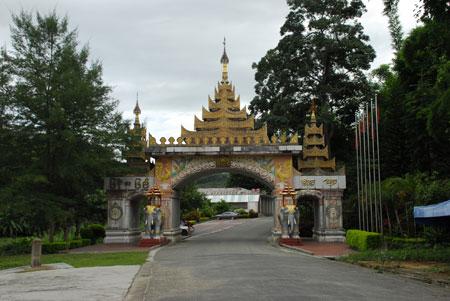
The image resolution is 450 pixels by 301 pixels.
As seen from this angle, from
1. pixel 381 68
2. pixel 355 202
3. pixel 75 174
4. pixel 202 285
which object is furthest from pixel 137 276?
pixel 381 68

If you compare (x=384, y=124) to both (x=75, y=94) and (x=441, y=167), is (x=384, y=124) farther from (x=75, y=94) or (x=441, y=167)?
(x=75, y=94)

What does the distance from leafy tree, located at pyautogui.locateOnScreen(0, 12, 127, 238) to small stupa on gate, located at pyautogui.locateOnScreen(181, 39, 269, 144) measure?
16.8 ft

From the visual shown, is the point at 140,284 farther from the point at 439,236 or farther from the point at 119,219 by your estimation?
the point at 119,219

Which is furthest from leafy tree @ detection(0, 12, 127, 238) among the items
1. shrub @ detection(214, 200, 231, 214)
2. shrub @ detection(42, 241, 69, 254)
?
shrub @ detection(214, 200, 231, 214)

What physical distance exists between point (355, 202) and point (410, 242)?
9.09m

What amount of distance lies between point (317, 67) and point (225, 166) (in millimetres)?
11981

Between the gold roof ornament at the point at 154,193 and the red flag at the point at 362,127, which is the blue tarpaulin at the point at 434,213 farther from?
the gold roof ornament at the point at 154,193

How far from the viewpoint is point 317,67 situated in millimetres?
35688

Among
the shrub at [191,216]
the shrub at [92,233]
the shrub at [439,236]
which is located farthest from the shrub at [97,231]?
the shrub at [191,216]

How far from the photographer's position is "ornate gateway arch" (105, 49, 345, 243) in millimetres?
27484

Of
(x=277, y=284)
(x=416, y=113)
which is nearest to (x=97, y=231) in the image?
(x=416, y=113)

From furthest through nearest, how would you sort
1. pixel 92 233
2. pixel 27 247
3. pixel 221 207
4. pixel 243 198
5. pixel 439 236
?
pixel 243 198 → pixel 221 207 → pixel 92 233 → pixel 27 247 → pixel 439 236

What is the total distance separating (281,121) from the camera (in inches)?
1344

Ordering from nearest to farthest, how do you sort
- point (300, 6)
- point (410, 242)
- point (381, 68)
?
point (410, 242)
point (300, 6)
point (381, 68)
